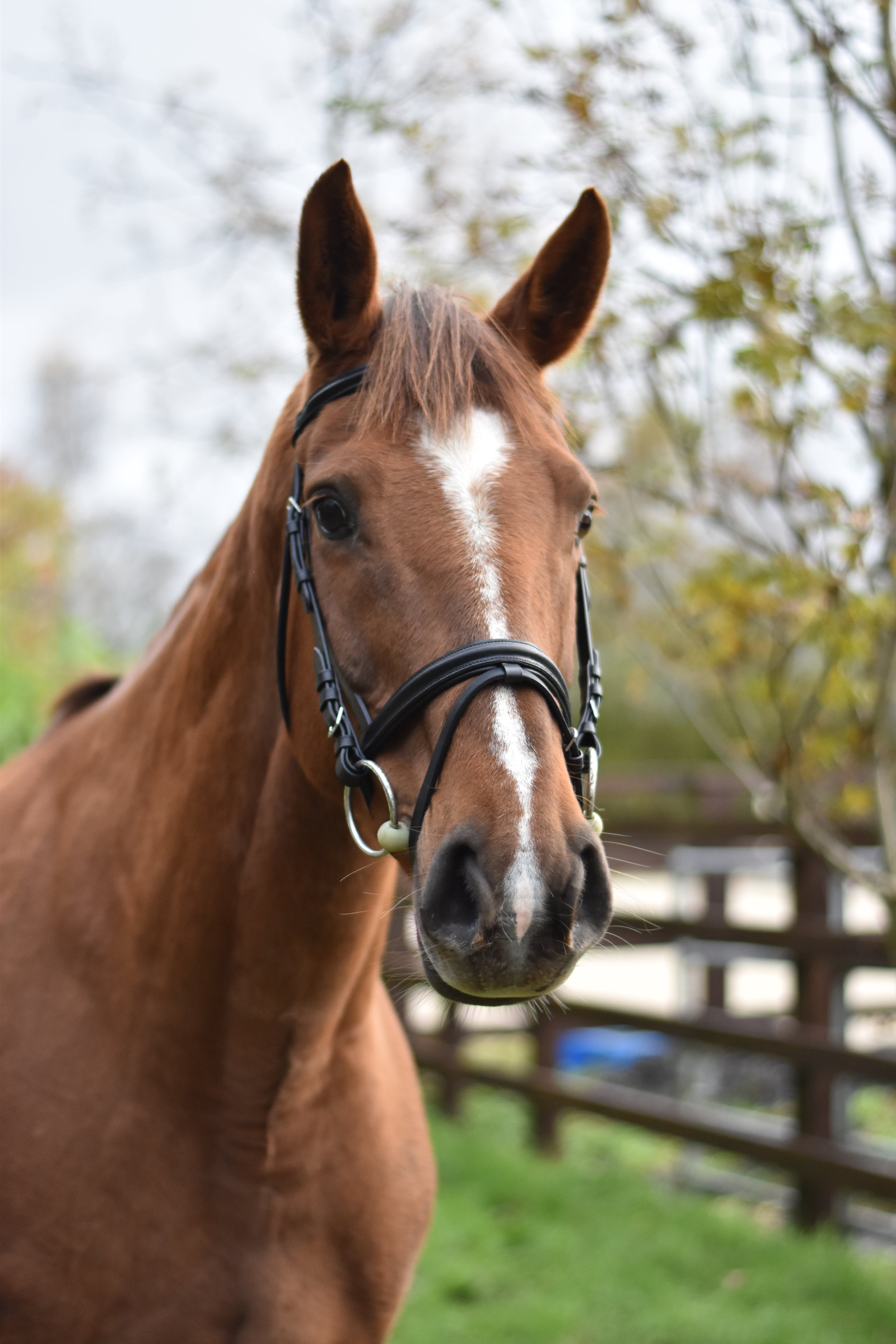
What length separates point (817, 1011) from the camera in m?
5.01

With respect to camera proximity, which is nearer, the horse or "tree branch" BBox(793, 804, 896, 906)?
the horse

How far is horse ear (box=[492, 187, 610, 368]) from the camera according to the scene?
203cm

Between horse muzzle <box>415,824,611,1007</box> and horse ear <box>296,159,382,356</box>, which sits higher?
horse ear <box>296,159,382,356</box>

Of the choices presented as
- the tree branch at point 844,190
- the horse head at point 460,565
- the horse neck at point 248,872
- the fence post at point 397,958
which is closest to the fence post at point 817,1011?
the fence post at point 397,958

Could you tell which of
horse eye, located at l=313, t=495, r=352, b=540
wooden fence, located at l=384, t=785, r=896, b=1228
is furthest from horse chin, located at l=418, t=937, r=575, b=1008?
wooden fence, located at l=384, t=785, r=896, b=1228

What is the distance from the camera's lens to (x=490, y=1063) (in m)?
7.37

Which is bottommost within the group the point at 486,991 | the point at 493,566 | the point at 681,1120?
the point at 681,1120

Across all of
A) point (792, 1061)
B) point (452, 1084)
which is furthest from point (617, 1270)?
point (452, 1084)

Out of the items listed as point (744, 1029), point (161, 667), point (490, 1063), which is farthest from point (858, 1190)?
point (161, 667)

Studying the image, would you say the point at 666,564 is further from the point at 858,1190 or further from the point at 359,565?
the point at 359,565

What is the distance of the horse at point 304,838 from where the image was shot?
1.59m

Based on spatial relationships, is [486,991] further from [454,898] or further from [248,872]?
[248,872]

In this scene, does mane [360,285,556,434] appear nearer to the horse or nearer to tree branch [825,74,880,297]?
the horse

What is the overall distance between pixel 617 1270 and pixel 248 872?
3473 millimetres
